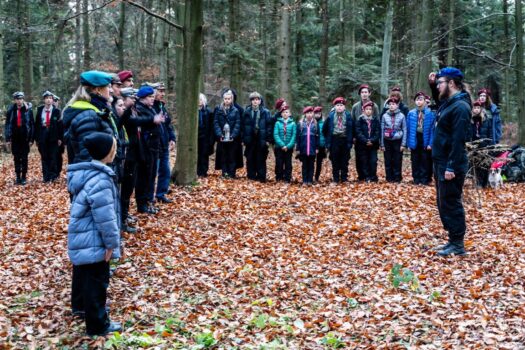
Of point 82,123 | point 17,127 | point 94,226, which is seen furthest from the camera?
point 17,127

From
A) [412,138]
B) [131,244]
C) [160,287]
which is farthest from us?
[412,138]

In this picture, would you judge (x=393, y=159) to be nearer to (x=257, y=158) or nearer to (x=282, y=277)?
(x=257, y=158)

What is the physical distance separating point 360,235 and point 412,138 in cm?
522

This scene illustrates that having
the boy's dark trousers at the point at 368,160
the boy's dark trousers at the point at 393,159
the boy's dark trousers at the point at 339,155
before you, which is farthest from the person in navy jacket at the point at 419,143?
the boy's dark trousers at the point at 339,155

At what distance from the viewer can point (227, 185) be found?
507 inches

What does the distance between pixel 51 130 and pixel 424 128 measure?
388 inches

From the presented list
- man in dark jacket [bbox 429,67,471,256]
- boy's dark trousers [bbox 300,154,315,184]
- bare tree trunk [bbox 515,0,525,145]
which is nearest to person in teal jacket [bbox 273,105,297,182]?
boy's dark trousers [bbox 300,154,315,184]

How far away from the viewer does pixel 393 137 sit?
13438 millimetres

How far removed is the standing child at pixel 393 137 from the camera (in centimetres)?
1341

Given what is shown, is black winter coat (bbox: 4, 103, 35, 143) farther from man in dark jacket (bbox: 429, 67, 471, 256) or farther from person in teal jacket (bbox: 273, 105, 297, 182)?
man in dark jacket (bbox: 429, 67, 471, 256)

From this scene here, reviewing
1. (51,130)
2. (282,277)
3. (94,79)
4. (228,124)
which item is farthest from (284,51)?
(94,79)

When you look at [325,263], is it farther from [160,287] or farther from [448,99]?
[448,99]

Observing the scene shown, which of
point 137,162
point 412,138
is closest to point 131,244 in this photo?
point 137,162

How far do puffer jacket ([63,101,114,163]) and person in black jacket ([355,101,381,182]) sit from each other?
8882mm
